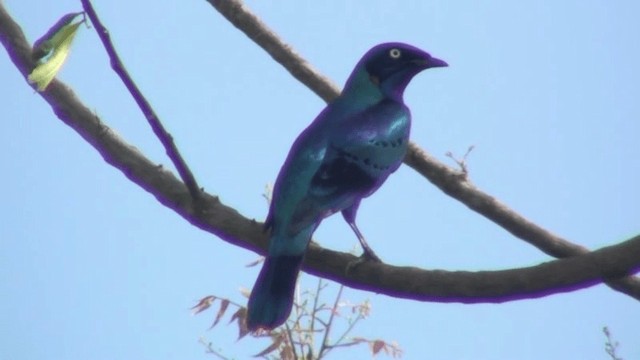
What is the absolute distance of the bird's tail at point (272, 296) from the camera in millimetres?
4277

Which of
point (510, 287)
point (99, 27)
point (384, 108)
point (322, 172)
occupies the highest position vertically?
point (384, 108)

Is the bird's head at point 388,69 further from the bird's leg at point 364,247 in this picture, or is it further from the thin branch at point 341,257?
the thin branch at point 341,257

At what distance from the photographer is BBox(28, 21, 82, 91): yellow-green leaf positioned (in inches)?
149

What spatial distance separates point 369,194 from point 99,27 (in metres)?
1.76

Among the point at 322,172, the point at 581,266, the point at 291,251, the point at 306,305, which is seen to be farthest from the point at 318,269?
the point at 581,266

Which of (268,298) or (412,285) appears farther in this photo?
(268,298)

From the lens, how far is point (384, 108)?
5.50m

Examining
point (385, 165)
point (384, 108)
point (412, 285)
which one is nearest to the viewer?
point (412, 285)

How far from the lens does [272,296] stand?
4297 millimetres

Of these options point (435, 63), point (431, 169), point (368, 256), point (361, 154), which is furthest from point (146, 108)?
point (435, 63)

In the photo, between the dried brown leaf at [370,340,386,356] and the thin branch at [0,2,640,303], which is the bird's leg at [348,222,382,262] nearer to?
the thin branch at [0,2,640,303]

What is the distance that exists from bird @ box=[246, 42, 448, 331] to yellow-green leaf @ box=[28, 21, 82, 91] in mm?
1061

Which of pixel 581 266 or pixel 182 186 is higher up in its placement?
pixel 182 186

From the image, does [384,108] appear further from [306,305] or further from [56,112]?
[56,112]
